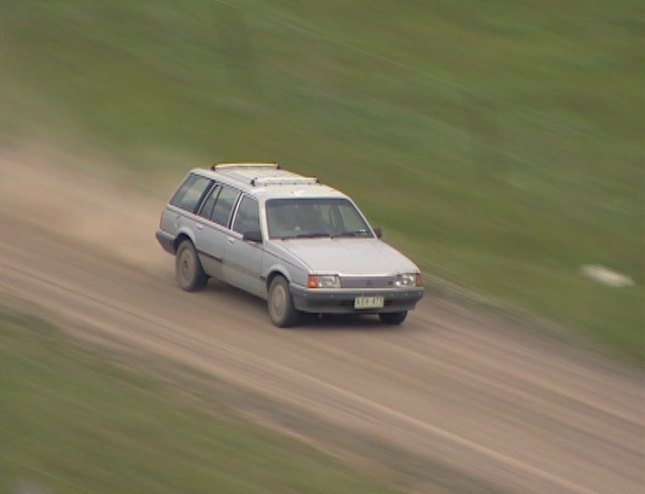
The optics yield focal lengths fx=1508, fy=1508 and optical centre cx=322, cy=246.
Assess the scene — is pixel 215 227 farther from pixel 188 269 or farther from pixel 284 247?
pixel 284 247

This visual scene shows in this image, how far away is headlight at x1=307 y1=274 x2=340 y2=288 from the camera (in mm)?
17188

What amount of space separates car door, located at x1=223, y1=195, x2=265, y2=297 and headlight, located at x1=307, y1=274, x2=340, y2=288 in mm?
978

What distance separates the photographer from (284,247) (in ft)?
58.3

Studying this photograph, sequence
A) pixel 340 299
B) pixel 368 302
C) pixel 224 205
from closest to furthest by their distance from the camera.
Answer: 1. pixel 340 299
2. pixel 368 302
3. pixel 224 205

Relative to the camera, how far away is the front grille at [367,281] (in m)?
17.3

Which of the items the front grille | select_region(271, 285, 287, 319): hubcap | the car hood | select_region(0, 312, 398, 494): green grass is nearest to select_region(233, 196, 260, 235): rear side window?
the car hood

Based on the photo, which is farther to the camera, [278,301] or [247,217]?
[247,217]

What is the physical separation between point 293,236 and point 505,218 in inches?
237

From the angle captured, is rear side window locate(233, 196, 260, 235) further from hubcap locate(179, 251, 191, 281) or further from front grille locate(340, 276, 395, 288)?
front grille locate(340, 276, 395, 288)

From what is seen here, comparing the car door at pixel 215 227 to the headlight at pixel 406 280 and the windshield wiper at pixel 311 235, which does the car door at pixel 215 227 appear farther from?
the headlight at pixel 406 280

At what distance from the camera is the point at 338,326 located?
18000mm

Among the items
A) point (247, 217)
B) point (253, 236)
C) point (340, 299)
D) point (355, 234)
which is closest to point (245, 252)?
point (253, 236)

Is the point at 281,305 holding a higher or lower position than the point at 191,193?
lower

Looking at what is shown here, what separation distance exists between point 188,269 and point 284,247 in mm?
2008
